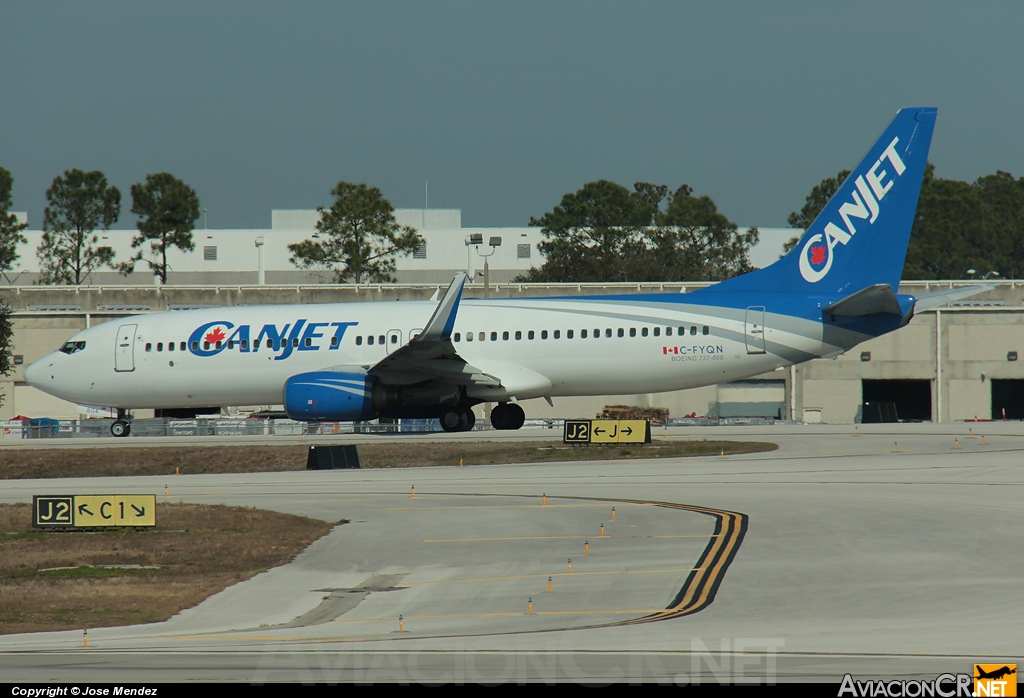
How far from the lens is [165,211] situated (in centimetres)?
8862

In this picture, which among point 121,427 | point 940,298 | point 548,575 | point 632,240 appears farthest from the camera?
point 632,240

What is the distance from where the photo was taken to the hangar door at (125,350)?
3541cm

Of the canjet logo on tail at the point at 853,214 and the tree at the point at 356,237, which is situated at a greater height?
the tree at the point at 356,237

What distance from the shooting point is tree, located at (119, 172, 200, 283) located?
290 feet

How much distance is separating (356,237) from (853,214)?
193 ft

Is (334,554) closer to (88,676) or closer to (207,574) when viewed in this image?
(207,574)

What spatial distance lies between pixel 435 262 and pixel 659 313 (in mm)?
68350

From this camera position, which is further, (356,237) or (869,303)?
(356,237)

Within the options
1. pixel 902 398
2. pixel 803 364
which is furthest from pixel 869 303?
pixel 902 398

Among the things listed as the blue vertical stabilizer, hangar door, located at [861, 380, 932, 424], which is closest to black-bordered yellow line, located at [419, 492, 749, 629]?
the blue vertical stabilizer

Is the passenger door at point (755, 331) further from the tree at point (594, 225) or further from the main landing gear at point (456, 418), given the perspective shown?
the tree at point (594, 225)

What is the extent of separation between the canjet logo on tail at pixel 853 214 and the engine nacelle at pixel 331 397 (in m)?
12.7

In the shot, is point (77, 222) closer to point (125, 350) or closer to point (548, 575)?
point (125, 350)

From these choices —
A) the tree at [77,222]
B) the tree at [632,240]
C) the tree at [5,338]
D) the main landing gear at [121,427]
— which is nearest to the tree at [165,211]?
the tree at [77,222]
